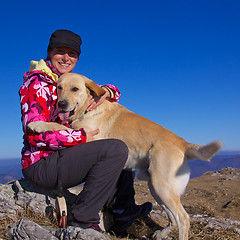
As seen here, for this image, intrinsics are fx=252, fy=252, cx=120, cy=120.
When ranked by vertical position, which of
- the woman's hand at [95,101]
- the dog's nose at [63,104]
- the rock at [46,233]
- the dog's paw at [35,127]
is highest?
the woman's hand at [95,101]

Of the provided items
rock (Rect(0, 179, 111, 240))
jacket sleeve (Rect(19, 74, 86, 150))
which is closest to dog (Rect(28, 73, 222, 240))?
jacket sleeve (Rect(19, 74, 86, 150))

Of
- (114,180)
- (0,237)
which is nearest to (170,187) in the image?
(114,180)

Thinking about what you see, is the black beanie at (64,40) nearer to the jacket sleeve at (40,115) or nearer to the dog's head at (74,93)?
the dog's head at (74,93)

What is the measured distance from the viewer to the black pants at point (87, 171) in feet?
9.52

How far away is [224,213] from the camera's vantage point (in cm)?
555

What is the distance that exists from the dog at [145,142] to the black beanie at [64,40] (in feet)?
1.37

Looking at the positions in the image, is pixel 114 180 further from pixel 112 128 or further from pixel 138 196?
pixel 138 196

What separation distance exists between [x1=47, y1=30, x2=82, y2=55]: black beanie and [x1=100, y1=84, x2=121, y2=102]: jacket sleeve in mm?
810

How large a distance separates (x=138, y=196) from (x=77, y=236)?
15.0 feet

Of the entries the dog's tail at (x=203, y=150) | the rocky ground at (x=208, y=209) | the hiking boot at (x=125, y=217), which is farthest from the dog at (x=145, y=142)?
the rocky ground at (x=208, y=209)

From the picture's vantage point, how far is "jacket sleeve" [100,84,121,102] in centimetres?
411

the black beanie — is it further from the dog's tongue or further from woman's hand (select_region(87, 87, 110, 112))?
the dog's tongue

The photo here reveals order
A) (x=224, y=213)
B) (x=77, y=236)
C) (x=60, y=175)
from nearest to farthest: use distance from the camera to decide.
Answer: (x=77, y=236) → (x=60, y=175) → (x=224, y=213)

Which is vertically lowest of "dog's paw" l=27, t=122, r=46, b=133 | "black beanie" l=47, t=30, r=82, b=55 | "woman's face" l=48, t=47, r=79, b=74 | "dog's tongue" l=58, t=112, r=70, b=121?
"dog's paw" l=27, t=122, r=46, b=133
